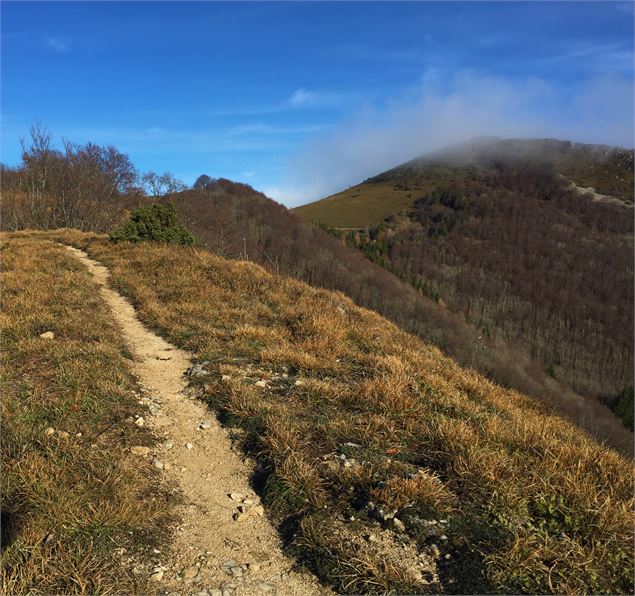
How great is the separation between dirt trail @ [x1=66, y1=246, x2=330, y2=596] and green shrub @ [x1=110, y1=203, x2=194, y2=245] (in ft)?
40.7

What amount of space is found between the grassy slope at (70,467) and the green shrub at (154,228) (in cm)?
1055

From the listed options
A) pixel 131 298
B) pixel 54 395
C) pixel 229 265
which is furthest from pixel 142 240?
pixel 54 395

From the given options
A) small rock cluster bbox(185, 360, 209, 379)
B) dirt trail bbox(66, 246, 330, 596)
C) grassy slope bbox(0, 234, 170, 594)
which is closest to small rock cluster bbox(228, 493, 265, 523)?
dirt trail bbox(66, 246, 330, 596)

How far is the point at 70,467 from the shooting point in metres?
3.96

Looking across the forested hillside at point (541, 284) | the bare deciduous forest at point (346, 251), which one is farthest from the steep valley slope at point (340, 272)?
the forested hillside at point (541, 284)

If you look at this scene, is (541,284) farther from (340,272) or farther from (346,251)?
(340,272)

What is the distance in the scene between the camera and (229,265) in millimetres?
14266

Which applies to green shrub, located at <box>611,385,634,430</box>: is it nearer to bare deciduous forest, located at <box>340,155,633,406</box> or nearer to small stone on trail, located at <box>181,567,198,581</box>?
bare deciduous forest, located at <box>340,155,633,406</box>

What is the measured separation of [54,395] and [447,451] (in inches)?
177

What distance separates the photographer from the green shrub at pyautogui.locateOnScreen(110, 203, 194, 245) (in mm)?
18044

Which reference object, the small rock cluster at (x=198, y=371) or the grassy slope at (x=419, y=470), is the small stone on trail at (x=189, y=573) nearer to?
the grassy slope at (x=419, y=470)

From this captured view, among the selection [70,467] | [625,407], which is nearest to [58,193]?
[70,467]

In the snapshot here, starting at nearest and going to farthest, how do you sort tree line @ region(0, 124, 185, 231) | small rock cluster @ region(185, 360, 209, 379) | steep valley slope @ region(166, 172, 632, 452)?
small rock cluster @ region(185, 360, 209, 379) → tree line @ region(0, 124, 185, 231) → steep valley slope @ region(166, 172, 632, 452)

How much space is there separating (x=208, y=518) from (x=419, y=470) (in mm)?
1918
